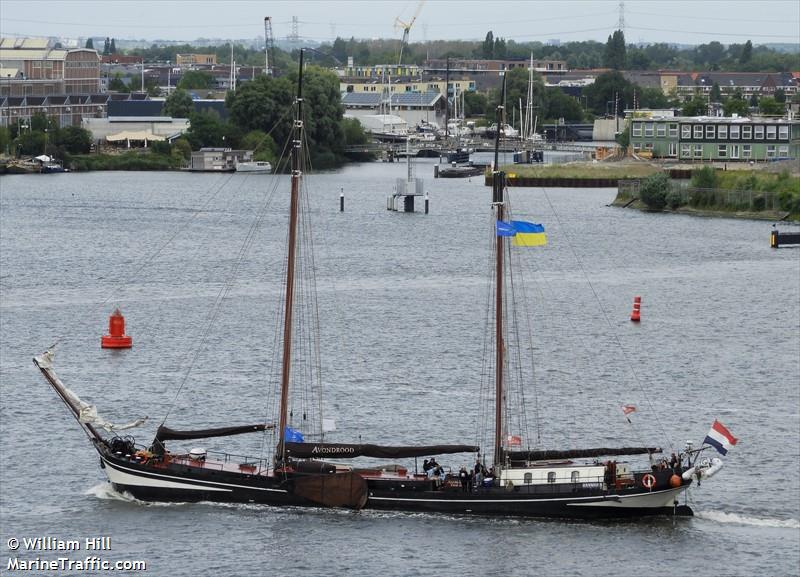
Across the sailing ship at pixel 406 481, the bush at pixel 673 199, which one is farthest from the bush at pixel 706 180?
the sailing ship at pixel 406 481

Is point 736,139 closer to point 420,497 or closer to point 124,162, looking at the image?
point 124,162

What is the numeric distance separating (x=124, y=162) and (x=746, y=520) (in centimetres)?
14785

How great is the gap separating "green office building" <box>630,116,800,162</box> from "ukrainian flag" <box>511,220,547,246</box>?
11295 cm

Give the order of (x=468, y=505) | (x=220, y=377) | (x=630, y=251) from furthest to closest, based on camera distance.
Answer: (x=630, y=251) < (x=220, y=377) < (x=468, y=505)

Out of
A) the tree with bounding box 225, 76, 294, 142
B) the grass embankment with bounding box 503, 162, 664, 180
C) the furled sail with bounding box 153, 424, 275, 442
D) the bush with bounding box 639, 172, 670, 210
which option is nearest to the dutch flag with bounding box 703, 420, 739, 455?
the furled sail with bounding box 153, 424, 275, 442

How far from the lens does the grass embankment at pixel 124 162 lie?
7357 inches

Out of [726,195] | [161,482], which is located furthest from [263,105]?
[161,482]

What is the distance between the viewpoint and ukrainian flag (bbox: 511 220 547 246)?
5009cm

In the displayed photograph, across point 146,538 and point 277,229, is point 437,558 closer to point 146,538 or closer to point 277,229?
point 146,538

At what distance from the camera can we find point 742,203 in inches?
5123

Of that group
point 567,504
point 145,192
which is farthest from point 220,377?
point 145,192

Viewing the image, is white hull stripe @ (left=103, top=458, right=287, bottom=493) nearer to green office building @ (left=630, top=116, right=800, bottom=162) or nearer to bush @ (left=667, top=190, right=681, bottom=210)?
bush @ (left=667, top=190, right=681, bottom=210)

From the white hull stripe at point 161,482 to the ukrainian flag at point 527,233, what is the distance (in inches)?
428

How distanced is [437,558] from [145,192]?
369 feet
